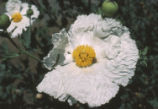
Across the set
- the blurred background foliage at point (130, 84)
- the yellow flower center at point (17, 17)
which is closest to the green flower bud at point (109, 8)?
the blurred background foliage at point (130, 84)

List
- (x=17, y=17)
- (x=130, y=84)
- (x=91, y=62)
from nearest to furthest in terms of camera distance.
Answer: (x=91, y=62), (x=130, y=84), (x=17, y=17)

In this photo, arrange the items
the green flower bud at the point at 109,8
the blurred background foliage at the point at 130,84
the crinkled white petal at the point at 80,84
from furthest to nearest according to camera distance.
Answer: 1. the blurred background foliage at the point at 130,84
2. the green flower bud at the point at 109,8
3. the crinkled white petal at the point at 80,84

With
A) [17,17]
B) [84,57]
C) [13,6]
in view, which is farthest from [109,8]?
[13,6]

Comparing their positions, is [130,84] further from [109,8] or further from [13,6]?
[13,6]

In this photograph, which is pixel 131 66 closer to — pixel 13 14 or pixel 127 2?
pixel 127 2

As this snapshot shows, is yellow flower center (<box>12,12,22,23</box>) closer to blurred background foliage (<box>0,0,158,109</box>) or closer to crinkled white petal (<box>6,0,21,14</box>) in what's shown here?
crinkled white petal (<box>6,0,21,14</box>)

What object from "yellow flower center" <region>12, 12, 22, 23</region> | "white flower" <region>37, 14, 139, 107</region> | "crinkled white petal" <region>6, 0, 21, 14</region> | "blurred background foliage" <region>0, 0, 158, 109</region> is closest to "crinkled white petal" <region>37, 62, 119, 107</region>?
"white flower" <region>37, 14, 139, 107</region>

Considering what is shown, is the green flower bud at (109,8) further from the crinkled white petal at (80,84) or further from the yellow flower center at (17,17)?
the yellow flower center at (17,17)

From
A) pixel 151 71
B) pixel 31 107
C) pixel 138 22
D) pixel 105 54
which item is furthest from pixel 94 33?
pixel 31 107

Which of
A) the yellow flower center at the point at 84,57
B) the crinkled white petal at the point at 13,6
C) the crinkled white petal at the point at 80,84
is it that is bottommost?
the crinkled white petal at the point at 13,6
